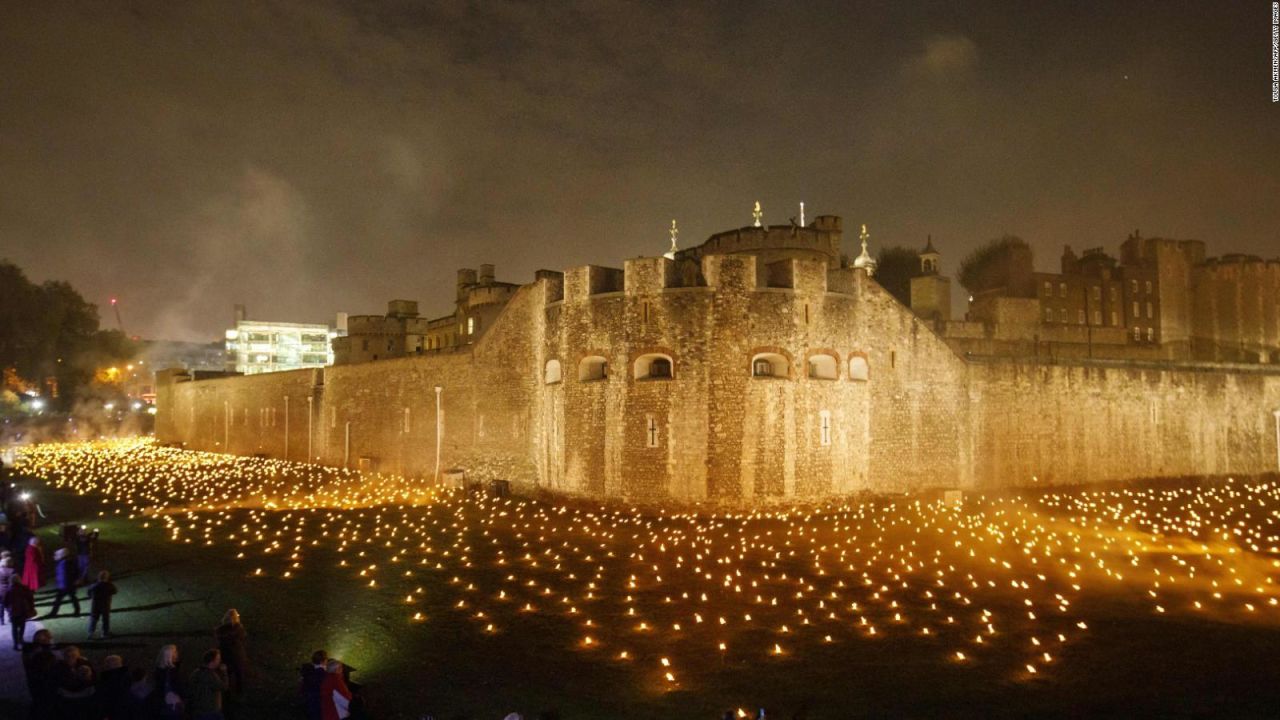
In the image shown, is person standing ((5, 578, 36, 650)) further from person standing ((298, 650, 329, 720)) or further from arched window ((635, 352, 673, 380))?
arched window ((635, 352, 673, 380))

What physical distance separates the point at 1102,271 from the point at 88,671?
7196cm

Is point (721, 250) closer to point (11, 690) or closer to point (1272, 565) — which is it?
point (1272, 565)

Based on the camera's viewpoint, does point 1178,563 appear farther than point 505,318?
No

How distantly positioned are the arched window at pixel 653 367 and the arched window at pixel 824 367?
429 cm

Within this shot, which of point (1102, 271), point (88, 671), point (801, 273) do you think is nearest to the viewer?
point (88, 671)

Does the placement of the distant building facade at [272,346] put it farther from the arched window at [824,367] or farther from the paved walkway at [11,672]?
the paved walkway at [11,672]

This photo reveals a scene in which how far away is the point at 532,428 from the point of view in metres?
25.7

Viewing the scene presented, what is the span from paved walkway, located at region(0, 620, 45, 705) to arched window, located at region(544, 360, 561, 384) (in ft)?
49.0

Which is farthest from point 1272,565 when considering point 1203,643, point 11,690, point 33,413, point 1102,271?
point 33,413

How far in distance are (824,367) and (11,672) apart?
63.5ft

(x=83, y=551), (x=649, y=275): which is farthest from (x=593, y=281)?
(x=83, y=551)

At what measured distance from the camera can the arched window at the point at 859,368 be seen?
909 inches

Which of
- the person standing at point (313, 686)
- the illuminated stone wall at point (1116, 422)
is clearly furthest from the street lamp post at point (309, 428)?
the person standing at point (313, 686)

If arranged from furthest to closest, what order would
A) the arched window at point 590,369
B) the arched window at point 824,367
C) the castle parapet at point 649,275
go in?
the arched window at point 590,369, the arched window at point 824,367, the castle parapet at point 649,275
